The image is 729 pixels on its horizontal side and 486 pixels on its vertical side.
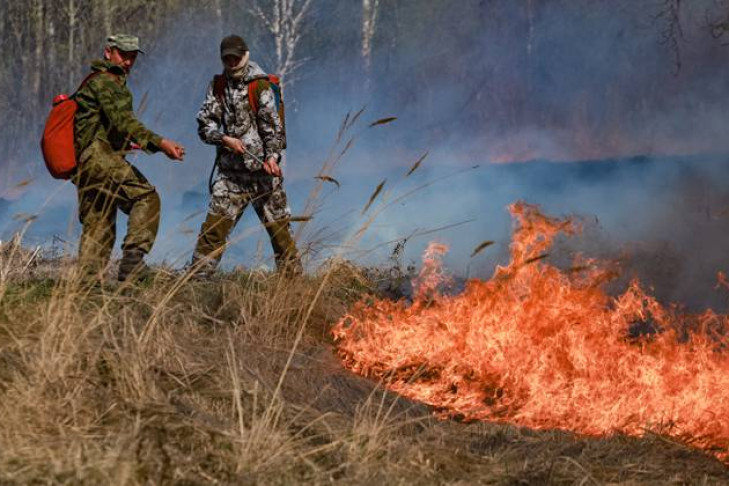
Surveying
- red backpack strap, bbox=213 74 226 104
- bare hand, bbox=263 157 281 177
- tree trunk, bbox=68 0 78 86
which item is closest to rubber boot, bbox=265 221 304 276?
bare hand, bbox=263 157 281 177

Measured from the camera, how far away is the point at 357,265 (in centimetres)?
841

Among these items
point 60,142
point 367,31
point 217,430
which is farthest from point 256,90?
point 367,31

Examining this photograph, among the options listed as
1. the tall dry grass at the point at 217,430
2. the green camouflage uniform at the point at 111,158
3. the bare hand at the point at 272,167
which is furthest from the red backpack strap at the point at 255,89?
the tall dry grass at the point at 217,430

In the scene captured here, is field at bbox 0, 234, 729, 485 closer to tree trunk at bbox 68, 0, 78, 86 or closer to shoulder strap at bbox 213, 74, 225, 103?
shoulder strap at bbox 213, 74, 225, 103

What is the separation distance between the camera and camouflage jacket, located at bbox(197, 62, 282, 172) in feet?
21.7

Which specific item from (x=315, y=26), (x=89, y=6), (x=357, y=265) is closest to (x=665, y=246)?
(x=357, y=265)

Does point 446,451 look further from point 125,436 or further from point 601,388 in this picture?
point 601,388

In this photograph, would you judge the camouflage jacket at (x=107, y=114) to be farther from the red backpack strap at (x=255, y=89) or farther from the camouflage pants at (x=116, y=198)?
the red backpack strap at (x=255, y=89)

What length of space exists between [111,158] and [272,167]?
1.22 meters

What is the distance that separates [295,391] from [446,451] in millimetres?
1192

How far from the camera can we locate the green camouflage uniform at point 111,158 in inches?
226

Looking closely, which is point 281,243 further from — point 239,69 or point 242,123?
point 239,69

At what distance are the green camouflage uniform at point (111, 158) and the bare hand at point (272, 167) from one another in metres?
0.92

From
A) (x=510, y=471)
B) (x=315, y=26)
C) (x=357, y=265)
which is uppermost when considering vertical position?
(x=315, y=26)
